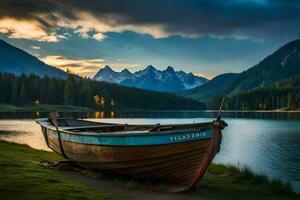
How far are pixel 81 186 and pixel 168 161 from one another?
451cm

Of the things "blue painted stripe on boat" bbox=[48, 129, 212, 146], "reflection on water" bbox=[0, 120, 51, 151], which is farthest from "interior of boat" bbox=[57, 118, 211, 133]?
"reflection on water" bbox=[0, 120, 51, 151]

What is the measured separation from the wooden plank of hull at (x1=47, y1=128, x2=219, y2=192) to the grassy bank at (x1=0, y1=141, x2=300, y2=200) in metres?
0.82

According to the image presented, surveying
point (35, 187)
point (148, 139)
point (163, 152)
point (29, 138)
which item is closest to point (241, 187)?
point (163, 152)

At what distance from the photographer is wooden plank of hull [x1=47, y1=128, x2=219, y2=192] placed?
19125 millimetres

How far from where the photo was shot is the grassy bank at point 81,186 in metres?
16.0

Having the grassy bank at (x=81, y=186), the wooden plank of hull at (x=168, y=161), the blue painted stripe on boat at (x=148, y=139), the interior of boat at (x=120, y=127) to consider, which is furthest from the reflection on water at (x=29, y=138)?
the wooden plank of hull at (x=168, y=161)

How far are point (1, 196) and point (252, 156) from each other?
36.5 m

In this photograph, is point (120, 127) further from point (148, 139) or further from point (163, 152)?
point (163, 152)

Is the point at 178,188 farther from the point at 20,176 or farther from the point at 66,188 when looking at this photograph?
the point at 20,176

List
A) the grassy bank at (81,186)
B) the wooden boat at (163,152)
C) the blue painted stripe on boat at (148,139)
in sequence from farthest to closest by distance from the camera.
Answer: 1. the wooden boat at (163,152)
2. the blue painted stripe on boat at (148,139)
3. the grassy bank at (81,186)

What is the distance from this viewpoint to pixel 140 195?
1861 cm

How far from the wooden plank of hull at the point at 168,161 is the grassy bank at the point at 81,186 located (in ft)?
2.70

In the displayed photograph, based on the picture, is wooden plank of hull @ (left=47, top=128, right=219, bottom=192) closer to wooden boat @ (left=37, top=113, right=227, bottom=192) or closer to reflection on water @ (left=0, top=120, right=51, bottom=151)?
wooden boat @ (left=37, top=113, right=227, bottom=192)

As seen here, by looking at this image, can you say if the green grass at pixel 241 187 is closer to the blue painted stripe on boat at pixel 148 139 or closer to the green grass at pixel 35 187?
the blue painted stripe on boat at pixel 148 139
